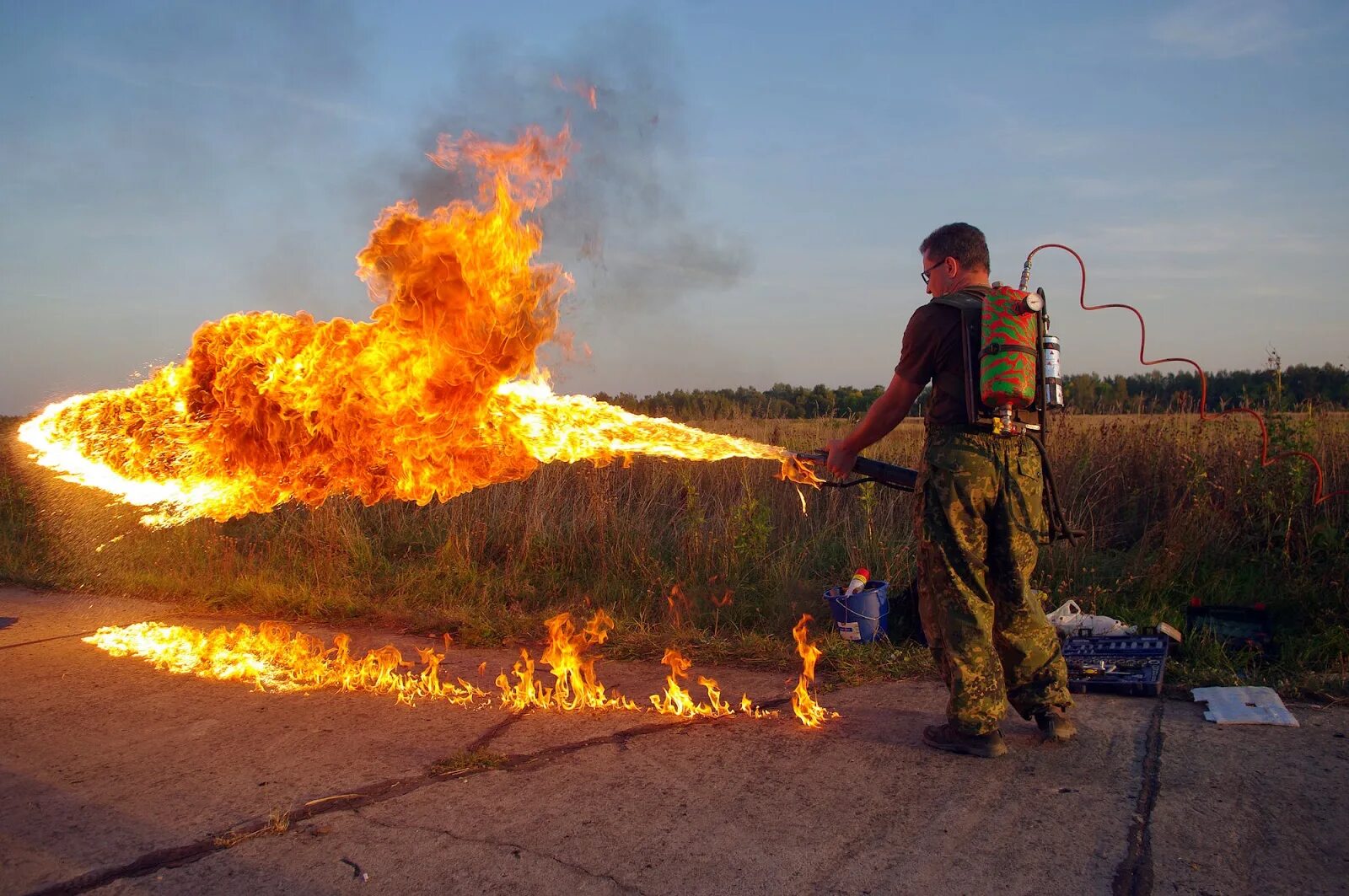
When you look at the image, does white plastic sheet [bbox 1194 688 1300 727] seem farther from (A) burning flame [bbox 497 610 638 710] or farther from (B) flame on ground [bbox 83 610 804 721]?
(A) burning flame [bbox 497 610 638 710]

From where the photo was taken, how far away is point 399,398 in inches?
207

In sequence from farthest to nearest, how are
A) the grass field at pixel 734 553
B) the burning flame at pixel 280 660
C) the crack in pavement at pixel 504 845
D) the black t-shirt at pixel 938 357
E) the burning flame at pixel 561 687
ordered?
the grass field at pixel 734 553, the burning flame at pixel 280 660, the burning flame at pixel 561 687, the black t-shirt at pixel 938 357, the crack in pavement at pixel 504 845

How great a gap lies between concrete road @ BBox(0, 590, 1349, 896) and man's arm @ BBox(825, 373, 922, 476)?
4.24 feet

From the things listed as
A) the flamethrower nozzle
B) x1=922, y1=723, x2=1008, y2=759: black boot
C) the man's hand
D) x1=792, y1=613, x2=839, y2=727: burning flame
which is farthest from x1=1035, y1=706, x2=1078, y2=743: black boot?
the man's hand

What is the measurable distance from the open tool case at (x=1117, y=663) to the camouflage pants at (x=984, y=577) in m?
0.85

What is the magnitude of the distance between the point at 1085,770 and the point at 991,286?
211 centimetres

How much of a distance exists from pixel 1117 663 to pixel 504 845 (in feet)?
11.4

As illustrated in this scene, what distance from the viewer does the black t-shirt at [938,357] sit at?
13.1ft

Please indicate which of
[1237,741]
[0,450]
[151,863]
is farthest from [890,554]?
[0,450]

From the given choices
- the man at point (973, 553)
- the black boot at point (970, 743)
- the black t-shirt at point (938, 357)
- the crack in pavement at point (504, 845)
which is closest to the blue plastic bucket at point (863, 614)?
the man at point (973, 553)

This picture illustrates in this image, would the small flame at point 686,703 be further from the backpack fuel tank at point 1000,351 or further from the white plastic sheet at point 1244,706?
the white plastic sheet at point 1244,706

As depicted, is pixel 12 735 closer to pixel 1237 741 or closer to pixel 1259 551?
pixel 1237 741

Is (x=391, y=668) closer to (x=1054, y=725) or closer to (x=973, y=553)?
(x=973, y=553)

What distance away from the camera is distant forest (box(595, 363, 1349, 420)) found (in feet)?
26.3
